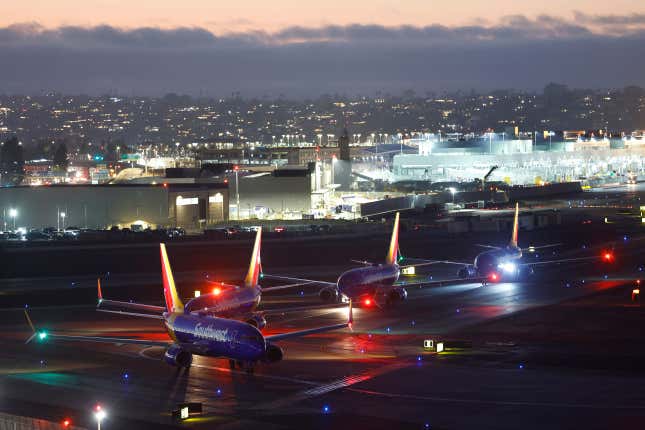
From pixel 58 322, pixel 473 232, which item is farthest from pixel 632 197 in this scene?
pixel 58 322

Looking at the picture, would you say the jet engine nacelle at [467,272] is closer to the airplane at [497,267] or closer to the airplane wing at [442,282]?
the airplane at [497,267]

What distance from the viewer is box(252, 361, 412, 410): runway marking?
102 ft

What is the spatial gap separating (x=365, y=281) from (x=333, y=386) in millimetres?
19630

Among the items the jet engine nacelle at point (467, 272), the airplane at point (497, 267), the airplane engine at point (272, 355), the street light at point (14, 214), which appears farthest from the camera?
the street light at point (14, 214)

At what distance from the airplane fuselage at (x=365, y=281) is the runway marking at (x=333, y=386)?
15002mm

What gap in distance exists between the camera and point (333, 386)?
3341 cm

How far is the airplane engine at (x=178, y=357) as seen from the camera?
36.1m

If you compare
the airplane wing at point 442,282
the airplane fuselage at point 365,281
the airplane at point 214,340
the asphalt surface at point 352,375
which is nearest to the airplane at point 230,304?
the asphalt surface at point 352,375

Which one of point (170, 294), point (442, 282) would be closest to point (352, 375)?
point (170, 294)

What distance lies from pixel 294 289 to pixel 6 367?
26684 millimetres

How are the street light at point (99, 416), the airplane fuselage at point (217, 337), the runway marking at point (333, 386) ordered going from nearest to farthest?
the street light at point (99, 416) → the runway marking at point (333, 386) → the airplane fuselage at point (217, 337)

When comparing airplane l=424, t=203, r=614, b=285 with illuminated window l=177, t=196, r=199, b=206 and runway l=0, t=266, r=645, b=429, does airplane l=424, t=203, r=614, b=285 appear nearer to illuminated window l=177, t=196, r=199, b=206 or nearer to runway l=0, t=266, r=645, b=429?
runway l=0, t=266, r=645, b=429

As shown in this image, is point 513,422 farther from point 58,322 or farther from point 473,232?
point 473,232

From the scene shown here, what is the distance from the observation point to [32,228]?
102 m
